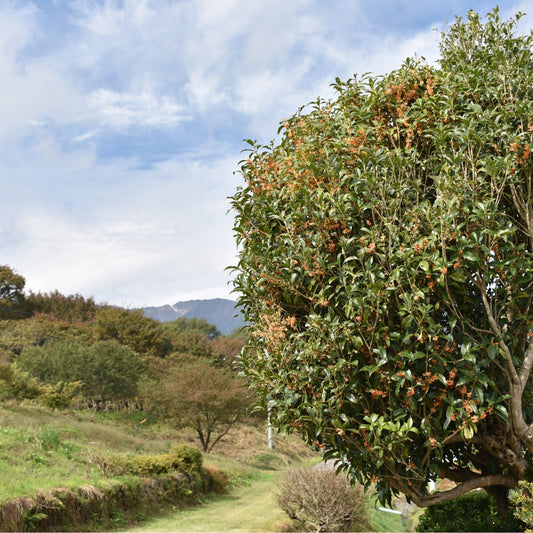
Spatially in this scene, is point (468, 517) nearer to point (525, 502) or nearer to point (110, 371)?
point (525, 502)

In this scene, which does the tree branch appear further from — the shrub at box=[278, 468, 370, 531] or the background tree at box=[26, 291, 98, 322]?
the background tree at box=[26, 291, 98, 322]

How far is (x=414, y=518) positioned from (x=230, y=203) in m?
8.49

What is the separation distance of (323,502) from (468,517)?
3.40 metres

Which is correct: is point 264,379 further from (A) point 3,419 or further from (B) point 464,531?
(A) point 3,419

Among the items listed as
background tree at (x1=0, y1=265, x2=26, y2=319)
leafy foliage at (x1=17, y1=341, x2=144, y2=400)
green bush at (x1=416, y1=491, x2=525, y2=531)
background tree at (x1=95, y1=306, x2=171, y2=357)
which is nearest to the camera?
green bush at (x1=416, y1=491, x2=525, y2=531)

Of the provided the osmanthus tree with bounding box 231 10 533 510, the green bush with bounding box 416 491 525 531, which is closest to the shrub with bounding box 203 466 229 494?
the green bush with bounding box 416 491 525 531

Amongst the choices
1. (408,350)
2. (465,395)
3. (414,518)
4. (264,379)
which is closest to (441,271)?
(408,350)

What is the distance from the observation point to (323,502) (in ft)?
31.1

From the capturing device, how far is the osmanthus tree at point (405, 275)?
14.9 ft

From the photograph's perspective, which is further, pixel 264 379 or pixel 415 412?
pixel 264 379

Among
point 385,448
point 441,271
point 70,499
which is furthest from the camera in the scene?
point 70,499

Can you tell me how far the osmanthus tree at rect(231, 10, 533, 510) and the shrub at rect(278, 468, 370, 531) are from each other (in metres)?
4.18

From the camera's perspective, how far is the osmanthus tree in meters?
4.54

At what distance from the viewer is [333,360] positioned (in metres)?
4.68
